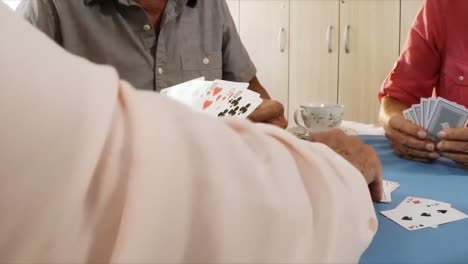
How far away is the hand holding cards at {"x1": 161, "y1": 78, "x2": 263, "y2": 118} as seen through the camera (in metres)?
1.09

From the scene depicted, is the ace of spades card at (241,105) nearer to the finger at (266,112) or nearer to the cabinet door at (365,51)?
the finger at (266,112)

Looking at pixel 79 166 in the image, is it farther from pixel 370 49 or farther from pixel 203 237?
pixel 370 49

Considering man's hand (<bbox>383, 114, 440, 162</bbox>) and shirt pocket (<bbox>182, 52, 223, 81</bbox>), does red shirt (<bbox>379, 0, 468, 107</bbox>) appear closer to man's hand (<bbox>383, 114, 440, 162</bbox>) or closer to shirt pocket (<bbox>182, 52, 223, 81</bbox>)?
man's hand (<bbox>383, 114, 440, 162</bbox>)

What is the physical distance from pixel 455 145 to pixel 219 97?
0.56m

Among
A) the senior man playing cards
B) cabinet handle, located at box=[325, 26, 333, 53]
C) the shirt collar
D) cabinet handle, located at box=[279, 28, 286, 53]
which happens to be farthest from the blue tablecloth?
cabinet handle, located at box=[279, 28, 286, 53]

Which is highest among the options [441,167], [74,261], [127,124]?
[127,124]

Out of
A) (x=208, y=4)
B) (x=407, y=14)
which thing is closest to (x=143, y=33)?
(x=208, y=4)

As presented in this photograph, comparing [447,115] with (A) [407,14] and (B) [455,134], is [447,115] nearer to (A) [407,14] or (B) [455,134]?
(B) [455,134]

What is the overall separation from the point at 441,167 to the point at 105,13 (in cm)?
100

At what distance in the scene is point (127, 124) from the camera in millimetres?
420

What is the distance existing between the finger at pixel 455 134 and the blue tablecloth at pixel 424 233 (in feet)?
0.40

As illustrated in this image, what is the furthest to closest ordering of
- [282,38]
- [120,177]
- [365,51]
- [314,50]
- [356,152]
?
[282,38] → [314,50] → [365,51] → [356,152] → [120,177]

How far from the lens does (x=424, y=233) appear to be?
73 centimetres

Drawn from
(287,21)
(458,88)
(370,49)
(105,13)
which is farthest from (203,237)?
(287,21)
